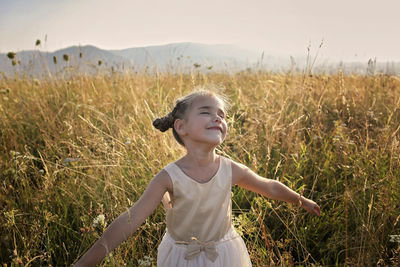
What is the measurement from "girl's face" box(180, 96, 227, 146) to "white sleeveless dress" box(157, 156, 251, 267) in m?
0.18

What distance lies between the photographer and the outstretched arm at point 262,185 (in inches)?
74.1

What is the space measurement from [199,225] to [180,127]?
506mm

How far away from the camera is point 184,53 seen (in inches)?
217

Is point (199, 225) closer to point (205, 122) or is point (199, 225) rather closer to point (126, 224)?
point (126, 224)

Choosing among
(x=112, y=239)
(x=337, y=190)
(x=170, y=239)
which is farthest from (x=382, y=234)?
(x=112, y=239)

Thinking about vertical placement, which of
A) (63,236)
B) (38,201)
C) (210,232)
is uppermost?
(210,232)

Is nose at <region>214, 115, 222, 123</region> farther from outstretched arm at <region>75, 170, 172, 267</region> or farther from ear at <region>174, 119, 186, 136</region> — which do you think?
outstretched arm at <region>75, 170, 172, 267</region>

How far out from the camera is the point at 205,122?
1.71 metres

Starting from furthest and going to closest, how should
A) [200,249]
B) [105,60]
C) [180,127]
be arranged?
[105,60] → [180,127] → [200,249]

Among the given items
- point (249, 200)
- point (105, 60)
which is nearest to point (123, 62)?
point (105, 60)

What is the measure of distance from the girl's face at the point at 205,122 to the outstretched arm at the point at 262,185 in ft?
0.78

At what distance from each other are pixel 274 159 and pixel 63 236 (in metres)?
1.73

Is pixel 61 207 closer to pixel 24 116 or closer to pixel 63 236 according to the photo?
pixel 63 236

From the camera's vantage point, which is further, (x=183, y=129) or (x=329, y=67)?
(x=329, y=67)
